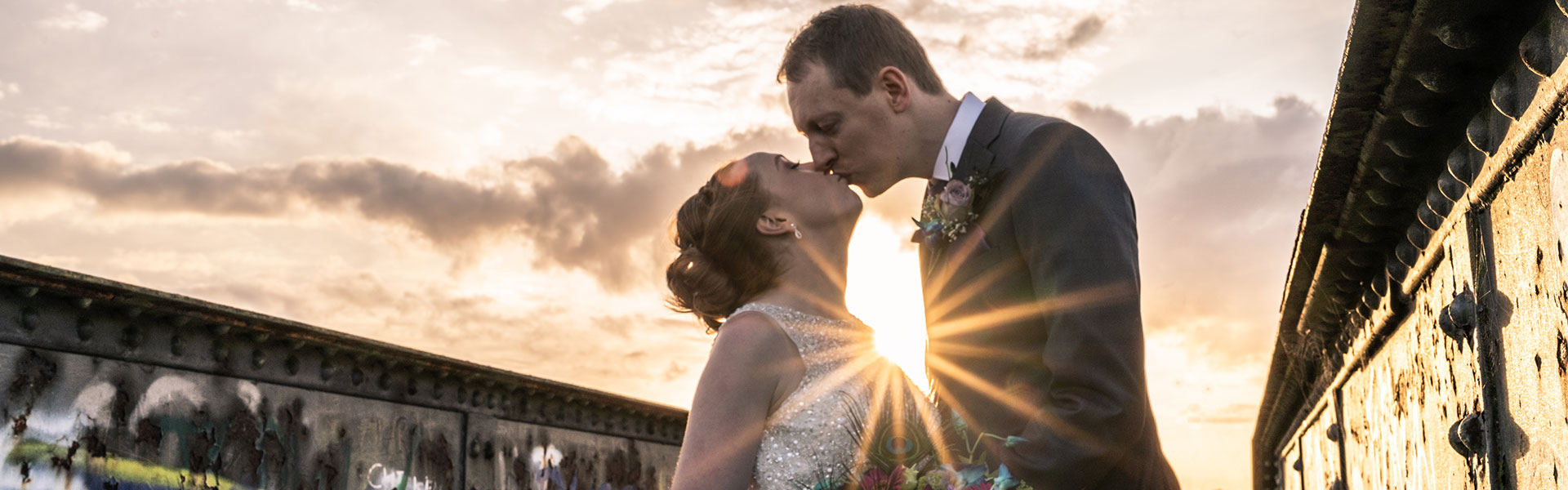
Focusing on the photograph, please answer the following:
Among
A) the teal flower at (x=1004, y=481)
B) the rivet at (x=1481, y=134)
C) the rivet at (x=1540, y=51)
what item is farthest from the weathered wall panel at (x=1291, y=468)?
the teal flower at (x=1004, y=481)

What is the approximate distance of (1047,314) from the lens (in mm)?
2848

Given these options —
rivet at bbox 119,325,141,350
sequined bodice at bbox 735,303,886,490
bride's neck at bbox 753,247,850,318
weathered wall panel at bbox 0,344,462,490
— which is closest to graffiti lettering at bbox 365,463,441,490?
weathered wall panel at bbox 0,344,462,490

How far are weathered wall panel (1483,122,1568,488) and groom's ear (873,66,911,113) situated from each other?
1946mm

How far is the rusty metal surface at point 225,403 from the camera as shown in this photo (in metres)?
7.54

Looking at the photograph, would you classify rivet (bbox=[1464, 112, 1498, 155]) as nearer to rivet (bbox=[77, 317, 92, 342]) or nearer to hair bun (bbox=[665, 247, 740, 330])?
hair bun (bbox=[665, 247, 740, 330])

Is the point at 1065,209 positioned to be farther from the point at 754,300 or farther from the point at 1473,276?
the point at 1473,276

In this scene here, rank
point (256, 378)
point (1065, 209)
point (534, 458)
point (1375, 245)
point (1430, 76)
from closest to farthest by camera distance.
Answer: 1. point (1065, 209)
2. point (1430, 76)
3. point (1375, 245)
4. point (256, 378)
5. point (534, 458)

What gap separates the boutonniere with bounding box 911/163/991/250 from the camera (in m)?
3.29

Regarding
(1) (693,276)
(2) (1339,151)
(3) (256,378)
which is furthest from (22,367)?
(2) (1339,151)

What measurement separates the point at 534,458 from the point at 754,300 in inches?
395

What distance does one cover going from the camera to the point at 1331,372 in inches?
419

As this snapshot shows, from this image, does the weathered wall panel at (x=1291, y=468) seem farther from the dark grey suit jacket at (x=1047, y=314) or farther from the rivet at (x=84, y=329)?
the rivet at (x=84, y=329)

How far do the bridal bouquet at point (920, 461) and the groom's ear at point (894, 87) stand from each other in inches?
37.5

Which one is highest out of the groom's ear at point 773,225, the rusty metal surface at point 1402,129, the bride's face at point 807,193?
the rusty metal surface at point 1402,129
